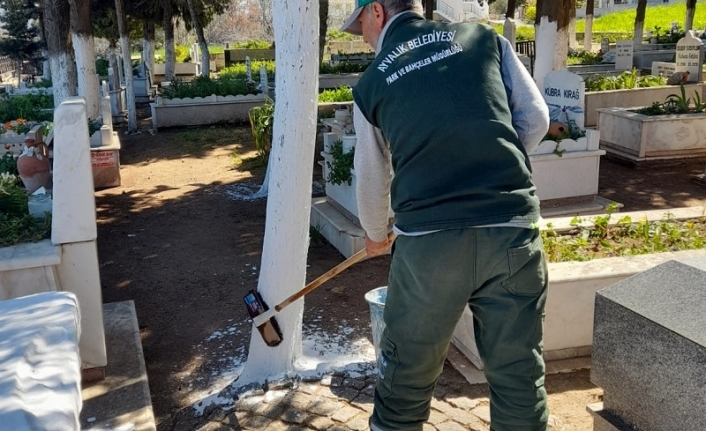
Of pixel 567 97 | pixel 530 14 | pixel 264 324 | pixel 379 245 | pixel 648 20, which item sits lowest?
pixel 264 324

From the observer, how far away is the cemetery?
9.43 feet

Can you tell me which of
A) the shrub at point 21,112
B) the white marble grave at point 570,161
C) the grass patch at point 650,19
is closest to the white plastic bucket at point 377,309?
the white marble grave at point 570,161

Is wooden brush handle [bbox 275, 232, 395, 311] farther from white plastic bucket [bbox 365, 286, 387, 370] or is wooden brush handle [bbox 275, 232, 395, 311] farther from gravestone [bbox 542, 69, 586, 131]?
gravestone [bbox 542, 69, 586, 131]

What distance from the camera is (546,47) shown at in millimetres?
11883

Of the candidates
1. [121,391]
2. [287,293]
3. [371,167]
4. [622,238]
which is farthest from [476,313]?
[622,238]

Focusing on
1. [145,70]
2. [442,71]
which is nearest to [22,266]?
[442,71]

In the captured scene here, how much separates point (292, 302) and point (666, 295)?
187 centimetres

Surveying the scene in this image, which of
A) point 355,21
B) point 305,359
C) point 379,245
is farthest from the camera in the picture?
point 305,359

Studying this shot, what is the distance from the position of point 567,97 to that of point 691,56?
21.5 feet

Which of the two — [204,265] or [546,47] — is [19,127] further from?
[546,47]

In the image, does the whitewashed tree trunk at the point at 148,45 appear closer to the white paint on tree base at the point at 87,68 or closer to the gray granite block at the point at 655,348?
the white paint on tree base at the point at 87,68

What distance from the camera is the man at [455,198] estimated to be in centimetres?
251

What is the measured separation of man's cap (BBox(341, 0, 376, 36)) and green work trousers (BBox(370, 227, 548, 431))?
89 cm

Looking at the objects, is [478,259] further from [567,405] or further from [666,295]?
[567,405]
